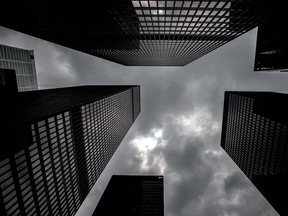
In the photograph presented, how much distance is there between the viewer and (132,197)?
383 feet

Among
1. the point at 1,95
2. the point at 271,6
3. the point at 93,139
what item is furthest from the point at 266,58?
the point at 1,95

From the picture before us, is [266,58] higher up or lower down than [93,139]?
higher up

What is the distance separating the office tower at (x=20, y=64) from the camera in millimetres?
105250

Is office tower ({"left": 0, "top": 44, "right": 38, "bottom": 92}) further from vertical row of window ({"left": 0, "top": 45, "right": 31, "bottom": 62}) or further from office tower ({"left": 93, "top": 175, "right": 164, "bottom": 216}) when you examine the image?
office tower ({"left": 93, "top": 175, "right": 164, "bottom": 216})

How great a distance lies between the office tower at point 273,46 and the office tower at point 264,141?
60.5ft

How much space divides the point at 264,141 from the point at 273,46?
5162 centimetres

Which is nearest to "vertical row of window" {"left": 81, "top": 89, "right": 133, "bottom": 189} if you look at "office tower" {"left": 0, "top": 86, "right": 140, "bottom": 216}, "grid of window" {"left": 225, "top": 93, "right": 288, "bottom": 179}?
"office tower" {"left": 0, "top": 86, "right": 140, "bottom": 216}

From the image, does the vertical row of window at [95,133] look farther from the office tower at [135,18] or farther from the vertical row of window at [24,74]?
the vertical row of window at [24,74]

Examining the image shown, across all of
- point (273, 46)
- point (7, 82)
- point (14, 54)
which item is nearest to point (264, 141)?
point (273, 46)

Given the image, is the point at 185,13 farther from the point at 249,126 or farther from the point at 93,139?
the point at 249,126

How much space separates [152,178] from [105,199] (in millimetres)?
41155

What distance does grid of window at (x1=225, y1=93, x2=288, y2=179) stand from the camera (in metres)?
67.9

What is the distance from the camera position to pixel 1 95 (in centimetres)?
4706

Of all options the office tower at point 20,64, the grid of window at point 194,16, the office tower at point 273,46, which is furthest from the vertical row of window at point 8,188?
the office tower at point 20,64
